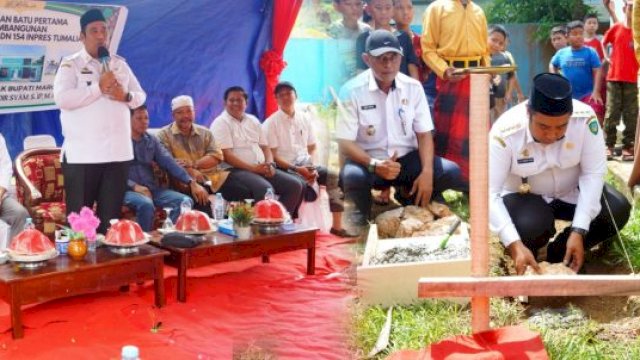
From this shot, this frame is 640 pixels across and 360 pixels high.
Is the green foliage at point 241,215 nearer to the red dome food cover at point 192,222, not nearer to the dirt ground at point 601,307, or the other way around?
the red dome food cover at point 192,222

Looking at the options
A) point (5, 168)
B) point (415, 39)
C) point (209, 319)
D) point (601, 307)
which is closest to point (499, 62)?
point (415, 39)

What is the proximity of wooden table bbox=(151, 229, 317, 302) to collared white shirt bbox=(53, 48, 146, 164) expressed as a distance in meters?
0.54

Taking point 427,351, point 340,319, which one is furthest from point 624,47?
point 427,351

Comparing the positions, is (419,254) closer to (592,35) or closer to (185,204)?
(185,204)

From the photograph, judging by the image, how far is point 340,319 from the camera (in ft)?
10.9

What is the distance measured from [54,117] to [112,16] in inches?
23.8

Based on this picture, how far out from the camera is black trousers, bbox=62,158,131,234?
3807 mm

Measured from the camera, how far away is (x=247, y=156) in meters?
4.55

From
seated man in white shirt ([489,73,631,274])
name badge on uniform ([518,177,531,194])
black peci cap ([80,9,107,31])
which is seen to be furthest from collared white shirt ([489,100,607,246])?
black peci cap ([80,9,107,31])

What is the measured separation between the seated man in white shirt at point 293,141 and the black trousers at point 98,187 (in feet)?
3.18

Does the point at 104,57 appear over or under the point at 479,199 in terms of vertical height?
over

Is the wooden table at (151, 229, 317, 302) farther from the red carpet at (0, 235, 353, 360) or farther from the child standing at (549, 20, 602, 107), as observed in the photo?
the child standing at (549, 20, 602, 107)

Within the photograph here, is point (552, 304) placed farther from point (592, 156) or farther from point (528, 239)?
point (592, 156)

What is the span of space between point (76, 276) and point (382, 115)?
1504mm
